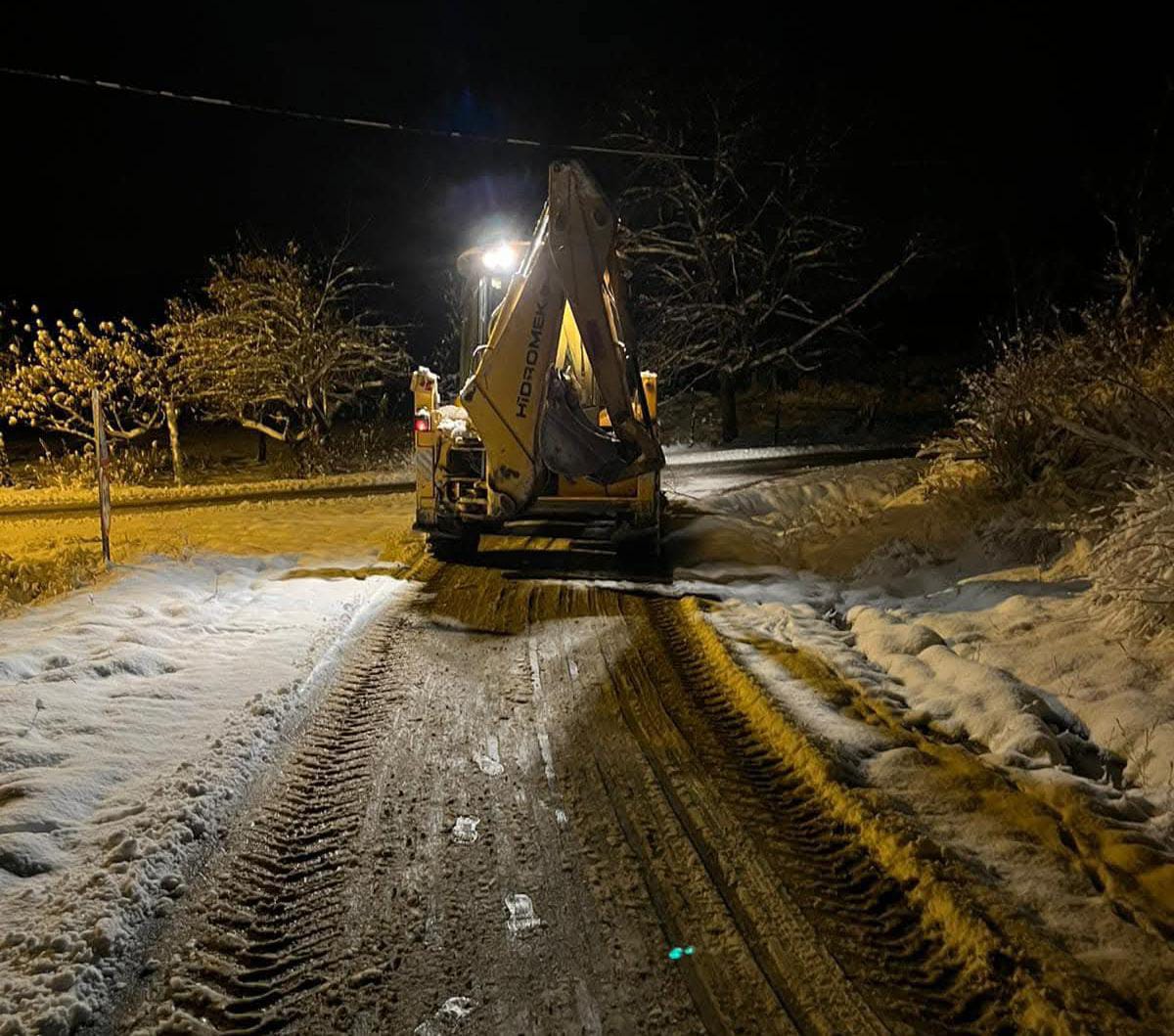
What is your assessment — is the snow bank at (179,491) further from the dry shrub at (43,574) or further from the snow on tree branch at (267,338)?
the dry shrub at (43,574)

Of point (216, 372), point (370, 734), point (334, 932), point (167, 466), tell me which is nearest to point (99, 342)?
point (216, 372)

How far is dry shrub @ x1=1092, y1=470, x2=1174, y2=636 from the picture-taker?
5930mm

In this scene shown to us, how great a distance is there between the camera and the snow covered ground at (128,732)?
3.41m

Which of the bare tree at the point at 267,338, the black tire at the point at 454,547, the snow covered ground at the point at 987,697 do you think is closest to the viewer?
the snow covered ground at the point at 987,697

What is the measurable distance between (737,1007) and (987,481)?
846 cm

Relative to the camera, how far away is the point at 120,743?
5.08 m

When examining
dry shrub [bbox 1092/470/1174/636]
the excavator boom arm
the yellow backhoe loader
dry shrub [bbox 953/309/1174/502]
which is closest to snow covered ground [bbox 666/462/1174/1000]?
dry shrub [bbox 1092/470/1174/636]

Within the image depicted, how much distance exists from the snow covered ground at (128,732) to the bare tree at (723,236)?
1904cm

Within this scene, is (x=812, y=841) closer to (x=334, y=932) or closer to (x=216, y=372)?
(x=334, y=932)

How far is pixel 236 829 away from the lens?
14.2ft

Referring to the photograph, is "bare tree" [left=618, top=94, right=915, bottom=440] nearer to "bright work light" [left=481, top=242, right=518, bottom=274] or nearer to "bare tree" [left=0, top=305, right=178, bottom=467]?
"bare tree" [left=0, top=305, right=178, bottom=467]

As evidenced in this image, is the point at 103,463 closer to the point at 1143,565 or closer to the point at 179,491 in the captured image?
the point at 1143,565

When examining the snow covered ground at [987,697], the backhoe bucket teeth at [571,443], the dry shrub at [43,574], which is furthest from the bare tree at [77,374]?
the snow covered ground at [987,697]

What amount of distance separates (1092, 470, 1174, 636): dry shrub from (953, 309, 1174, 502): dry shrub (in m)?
1.39
